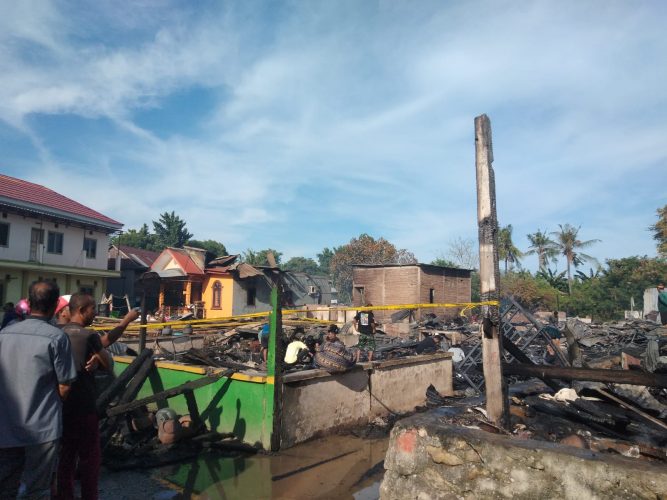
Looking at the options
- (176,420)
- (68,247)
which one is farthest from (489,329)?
(68,247)

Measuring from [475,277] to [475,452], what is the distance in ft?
176

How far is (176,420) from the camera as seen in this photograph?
5.90 m

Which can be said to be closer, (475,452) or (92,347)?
(475,452)

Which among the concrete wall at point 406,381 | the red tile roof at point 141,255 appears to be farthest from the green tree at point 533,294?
the red tile roof at point 141,255

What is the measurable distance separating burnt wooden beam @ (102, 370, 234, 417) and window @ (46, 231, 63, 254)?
72.1 ft

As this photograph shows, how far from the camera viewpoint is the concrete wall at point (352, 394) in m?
5.91

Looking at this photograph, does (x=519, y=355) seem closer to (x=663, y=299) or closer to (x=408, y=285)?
(x=663, y=299)

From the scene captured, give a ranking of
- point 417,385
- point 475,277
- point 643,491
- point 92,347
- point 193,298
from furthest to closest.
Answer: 1. point 475,277
2. point 193,298
3. point 417,385
4. point 92,347
5. point 643,491

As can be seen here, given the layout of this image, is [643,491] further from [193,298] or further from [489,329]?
[193,298]

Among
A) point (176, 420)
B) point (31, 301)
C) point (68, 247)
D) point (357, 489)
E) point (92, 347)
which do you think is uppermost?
point (68, 247)

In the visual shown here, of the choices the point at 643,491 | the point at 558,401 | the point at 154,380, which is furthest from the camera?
the point at 154,380

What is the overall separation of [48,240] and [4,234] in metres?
2.22

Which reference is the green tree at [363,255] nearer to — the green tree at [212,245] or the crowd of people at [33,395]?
the green tree at [212,245]

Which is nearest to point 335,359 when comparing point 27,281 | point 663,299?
point 663,299
